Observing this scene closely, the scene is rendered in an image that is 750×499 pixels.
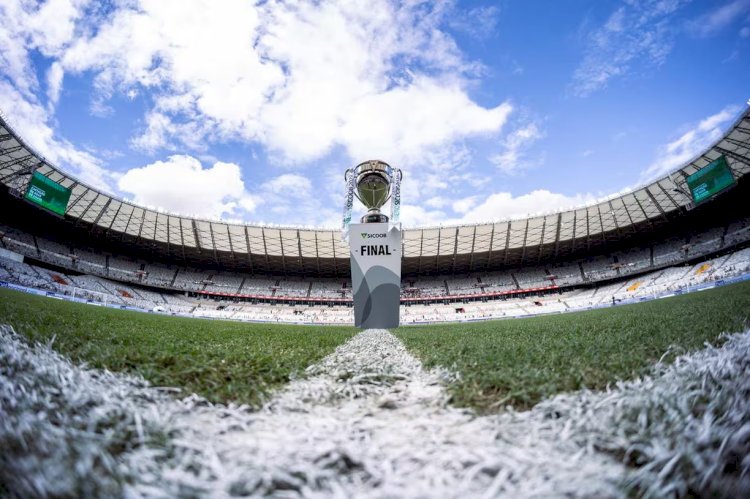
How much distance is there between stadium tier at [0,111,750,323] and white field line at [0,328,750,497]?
131ft

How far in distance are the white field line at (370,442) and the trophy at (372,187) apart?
1141 centimetres

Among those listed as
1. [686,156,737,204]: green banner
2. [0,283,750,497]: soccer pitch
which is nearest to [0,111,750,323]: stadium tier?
[686,156,737,204]: green banner

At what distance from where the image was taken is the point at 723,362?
6.39 ft

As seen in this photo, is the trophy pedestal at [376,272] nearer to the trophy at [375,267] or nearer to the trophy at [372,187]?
the trophy at [375,267]

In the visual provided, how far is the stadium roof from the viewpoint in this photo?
32531 mm

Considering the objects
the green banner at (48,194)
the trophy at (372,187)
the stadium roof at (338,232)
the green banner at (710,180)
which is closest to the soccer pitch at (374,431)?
the trophy at (372,187)

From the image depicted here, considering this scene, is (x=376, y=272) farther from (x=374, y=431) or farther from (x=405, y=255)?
(x=405, y=255)

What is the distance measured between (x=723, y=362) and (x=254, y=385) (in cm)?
292

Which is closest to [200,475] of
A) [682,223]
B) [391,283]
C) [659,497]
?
[659,497]

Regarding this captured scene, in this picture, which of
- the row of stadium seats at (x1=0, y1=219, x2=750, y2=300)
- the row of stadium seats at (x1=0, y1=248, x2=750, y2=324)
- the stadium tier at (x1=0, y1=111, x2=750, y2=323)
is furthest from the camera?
the row of stadium seats at (x1=0, y1=219, x2=750, y2=300)

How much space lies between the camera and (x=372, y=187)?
13.2 m

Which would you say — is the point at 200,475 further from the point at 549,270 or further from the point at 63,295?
the point at 549,270

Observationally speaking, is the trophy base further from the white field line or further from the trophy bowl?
the white field line

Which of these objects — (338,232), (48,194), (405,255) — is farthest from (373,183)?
(48,194)
